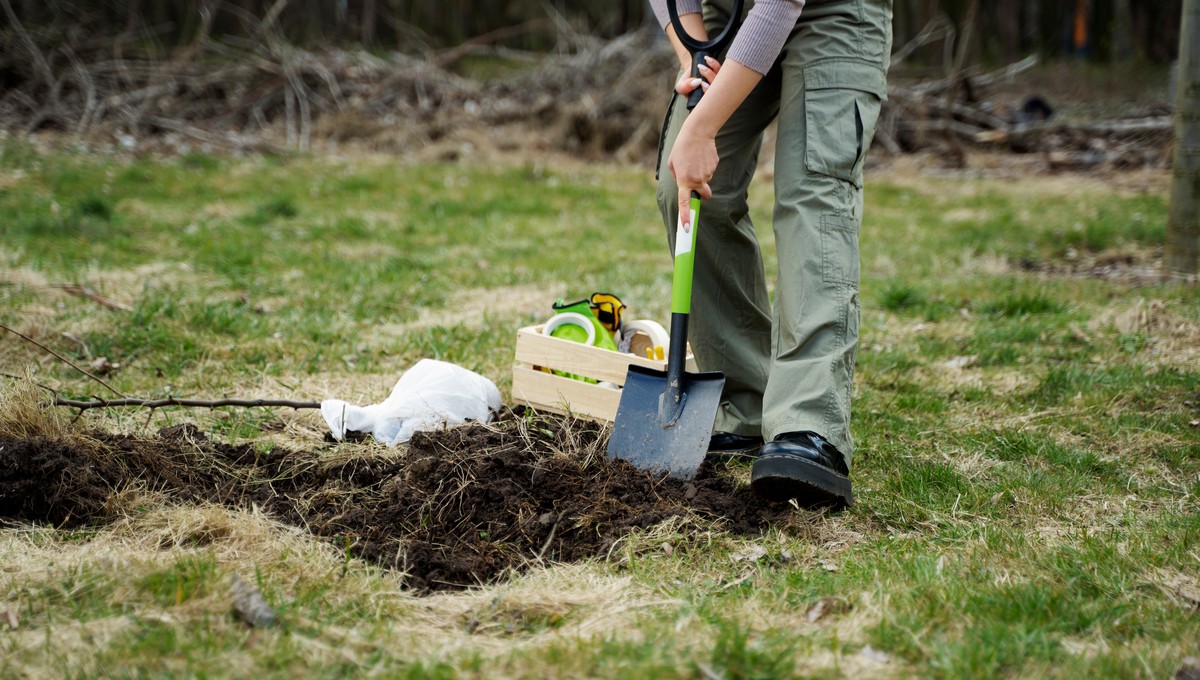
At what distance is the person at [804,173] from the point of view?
271cm

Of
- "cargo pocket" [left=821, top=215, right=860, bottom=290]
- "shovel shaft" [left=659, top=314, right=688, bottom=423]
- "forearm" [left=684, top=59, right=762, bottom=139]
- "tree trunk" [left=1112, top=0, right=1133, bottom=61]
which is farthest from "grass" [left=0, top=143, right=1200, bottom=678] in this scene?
"tree trunk" [left=1112, top=0, right=1133, bottom=61]

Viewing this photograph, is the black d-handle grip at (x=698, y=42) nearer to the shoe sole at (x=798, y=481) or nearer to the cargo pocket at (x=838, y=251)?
the cargo pocket at (x=838, y=251)

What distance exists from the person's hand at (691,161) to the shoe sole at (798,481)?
2.63 feet

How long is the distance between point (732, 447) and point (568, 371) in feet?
2.01

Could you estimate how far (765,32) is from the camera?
2.72 meters

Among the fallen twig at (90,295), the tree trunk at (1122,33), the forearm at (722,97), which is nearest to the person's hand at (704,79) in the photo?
the forearm at (722,97)

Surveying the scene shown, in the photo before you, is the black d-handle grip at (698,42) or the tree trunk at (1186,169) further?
the tree trunk at (1186,169)

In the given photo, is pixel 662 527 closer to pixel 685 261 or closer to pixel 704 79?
pixel 685 261

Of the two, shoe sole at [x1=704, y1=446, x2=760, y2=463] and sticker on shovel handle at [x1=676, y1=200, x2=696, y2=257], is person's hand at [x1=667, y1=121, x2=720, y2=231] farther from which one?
shoe sole at [x1=704, y1=446, x2=760, y2=463]

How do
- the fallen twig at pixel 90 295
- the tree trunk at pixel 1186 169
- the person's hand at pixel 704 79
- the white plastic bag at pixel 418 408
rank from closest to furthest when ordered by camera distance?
the person's hand at pixel 704 79 < the white plastic bag at pixel 418 408 < the fallen twig at pixel 90 295 < the tree trunk at pixel 1186 169

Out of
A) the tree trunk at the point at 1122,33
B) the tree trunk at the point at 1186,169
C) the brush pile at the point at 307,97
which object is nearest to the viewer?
the tree trunk at the point at 1186,169

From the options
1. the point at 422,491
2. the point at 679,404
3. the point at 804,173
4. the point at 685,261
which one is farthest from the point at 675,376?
the point at 422,491

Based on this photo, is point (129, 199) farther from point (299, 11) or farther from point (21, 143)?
point (299, 11)

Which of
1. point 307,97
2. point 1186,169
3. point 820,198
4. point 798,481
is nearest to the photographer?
point 798,481
